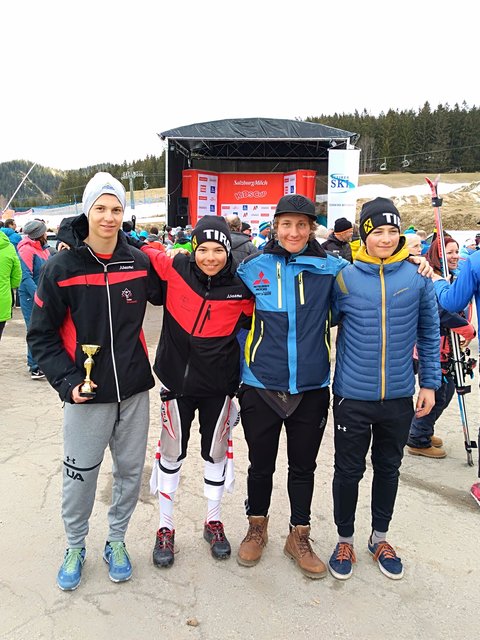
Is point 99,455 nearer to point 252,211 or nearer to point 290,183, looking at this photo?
point 290,183

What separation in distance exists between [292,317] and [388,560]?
1425mm

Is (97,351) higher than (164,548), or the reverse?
(97,351)

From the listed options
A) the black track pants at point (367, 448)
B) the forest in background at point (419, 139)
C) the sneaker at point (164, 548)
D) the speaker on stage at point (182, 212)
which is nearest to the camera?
the black track pants at point (367, 448)

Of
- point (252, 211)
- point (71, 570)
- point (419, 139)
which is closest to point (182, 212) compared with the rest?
point (252, 211)

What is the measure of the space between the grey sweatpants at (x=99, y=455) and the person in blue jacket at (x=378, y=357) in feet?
3.53

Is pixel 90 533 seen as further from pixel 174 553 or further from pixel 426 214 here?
pixel 426 214

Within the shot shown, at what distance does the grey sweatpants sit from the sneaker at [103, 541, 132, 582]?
0.04 meters

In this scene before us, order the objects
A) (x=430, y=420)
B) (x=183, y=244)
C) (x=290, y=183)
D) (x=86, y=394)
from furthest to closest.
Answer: (x=290, y=183) → (x=183, y=244) → (x=430, y=420) → (x=86, y=394)

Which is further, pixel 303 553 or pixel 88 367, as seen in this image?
pixel 303 553

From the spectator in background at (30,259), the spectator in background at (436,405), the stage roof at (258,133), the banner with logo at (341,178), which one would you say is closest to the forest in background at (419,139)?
the stage roof at (258,133)

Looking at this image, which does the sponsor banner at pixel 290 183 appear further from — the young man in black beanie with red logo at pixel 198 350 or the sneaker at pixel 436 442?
the young man in black beanie with red logo at pixel 198 350

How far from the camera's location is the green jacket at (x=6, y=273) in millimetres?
5273

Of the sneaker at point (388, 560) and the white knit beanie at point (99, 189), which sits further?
the sneaker at point (388, 560)

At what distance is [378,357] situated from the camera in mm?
2352
